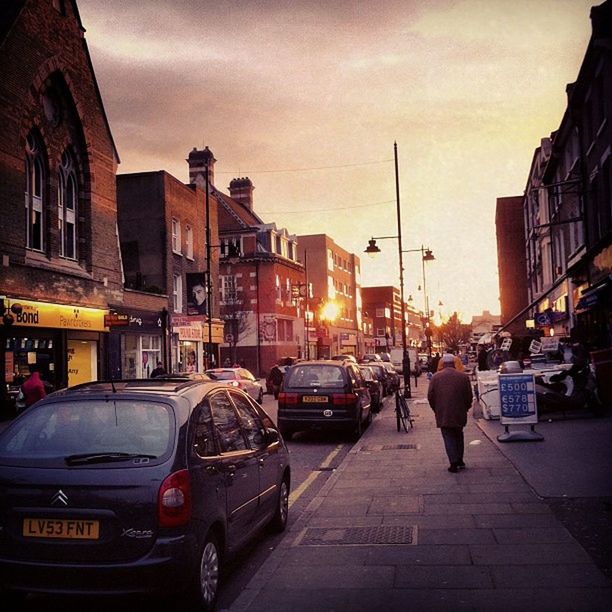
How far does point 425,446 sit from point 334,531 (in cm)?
655

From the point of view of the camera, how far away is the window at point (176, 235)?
123 ft

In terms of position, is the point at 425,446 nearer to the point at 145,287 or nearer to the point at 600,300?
the point at 600,300

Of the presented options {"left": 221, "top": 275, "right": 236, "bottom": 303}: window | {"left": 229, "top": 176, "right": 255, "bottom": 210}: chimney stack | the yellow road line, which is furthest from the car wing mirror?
{"left": 229, "top": 176, "right": 255, "bottom": 210}: chimney stack

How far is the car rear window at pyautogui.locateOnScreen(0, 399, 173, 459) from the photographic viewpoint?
4.68 m

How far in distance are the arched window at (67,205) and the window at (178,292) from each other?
11.0 metres

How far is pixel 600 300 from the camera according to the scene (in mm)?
19719

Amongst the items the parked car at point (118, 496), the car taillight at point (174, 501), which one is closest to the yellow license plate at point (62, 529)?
the parked car at point (118, 496)

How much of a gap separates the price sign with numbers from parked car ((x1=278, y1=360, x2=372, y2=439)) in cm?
322

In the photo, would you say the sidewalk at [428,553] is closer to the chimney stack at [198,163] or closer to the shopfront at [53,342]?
the shopfront at [53,342]

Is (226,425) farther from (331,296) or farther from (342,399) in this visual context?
(331,296)

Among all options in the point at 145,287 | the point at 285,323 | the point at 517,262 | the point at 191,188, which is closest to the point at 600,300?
the point at 145,287

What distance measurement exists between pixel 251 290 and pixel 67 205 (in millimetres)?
28647

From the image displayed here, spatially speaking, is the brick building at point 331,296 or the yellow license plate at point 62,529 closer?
the yellow license plate at point 62,529

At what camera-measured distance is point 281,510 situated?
700cm
